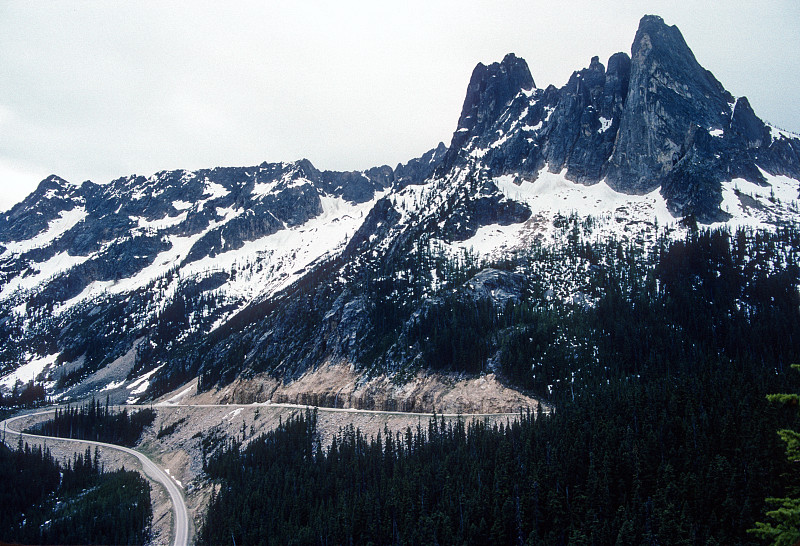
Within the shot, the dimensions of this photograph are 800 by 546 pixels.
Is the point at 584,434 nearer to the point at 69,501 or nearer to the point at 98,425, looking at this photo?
the point at 69,501

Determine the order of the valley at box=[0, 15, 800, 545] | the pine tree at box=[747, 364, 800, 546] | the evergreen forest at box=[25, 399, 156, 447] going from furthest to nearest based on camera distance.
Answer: the evergreen forest at box=[25, 399, 156, 447], the valley at box=[0, 15, 800, 545], the pine tree at box=[747, 364, 800, 546]

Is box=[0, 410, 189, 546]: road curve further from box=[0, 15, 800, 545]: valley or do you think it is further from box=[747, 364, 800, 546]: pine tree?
box=[747, 364, 800, 546]: pine tree

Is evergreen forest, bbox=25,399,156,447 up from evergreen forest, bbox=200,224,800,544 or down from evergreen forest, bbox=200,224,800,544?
down

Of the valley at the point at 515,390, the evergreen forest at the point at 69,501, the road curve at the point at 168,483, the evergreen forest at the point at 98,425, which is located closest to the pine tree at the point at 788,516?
the valley at the point at 515,390

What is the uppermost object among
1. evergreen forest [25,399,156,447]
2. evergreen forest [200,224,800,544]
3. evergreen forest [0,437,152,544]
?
evergreen forest [200,224,800,544]

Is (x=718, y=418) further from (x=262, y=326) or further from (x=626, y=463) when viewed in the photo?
(x=262, y=326)

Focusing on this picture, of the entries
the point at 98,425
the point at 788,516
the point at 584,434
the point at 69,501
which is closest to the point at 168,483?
the point at 69,501

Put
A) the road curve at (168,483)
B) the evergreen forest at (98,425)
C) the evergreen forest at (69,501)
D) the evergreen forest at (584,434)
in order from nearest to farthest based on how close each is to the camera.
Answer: the evergreen forest at (584,434) → the road curve at (168,483) → the evergreen forest at (69,501) → the evergreen forest at (98,425)

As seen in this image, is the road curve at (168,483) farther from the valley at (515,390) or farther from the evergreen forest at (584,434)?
the evergreen forest at (584,434)

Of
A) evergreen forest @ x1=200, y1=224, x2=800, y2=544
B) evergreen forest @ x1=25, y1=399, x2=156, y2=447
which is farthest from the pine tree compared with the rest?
evergreen forest @ x1=25, y1=399, x2=156, y2=447

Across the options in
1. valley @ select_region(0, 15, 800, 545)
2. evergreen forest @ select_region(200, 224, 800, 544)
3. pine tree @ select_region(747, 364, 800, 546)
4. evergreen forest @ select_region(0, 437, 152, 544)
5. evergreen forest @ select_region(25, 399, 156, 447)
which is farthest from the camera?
evergreen forest @ select_region(25, 399, 156, 447)

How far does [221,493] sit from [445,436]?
140ft

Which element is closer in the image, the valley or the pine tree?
the pine tree

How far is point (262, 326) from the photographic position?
187 m
